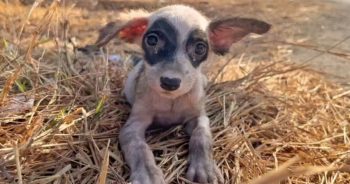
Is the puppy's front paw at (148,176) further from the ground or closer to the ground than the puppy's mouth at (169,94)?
closer to the ground

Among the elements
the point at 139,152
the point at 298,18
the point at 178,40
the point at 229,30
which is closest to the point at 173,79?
the point at 178,40

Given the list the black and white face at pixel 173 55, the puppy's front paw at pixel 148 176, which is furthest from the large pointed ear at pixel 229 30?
the puppy's front paw at pixel 148 176

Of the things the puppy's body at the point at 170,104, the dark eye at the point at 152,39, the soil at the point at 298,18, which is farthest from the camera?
the soil at the point at 298,18

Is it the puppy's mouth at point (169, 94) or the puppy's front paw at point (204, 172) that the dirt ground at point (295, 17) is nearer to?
the puppy's mouth at point (169, 94)

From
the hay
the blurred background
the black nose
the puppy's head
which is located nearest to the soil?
the blurred background

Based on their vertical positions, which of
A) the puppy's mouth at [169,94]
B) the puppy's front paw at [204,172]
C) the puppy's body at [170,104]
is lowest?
the puppy's front paw at [204,172]

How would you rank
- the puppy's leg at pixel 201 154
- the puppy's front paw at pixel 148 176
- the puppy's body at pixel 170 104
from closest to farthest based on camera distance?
the puppy's front paw at pixel 148 176, the puppy's leg at pixel 201 154, the puppy's body at pixel 170 104

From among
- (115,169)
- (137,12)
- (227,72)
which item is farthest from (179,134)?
(227,72)
